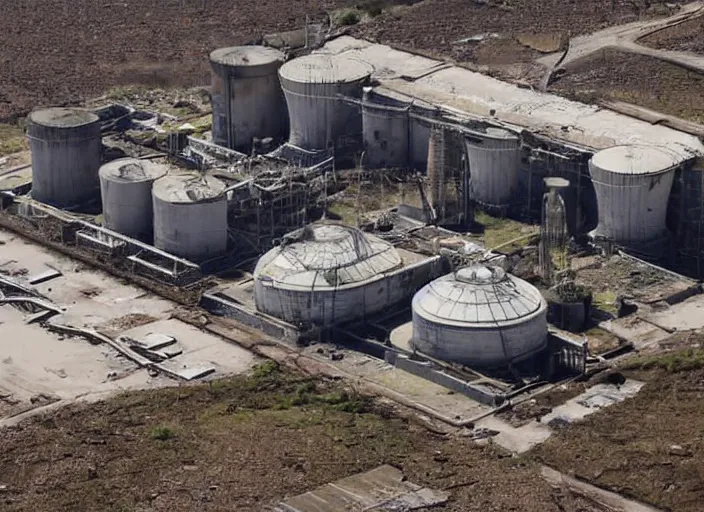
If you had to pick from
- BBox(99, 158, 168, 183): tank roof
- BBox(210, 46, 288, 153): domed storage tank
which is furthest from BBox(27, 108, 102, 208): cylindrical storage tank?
BBox(210, 46, 288, 153): domed storage tank

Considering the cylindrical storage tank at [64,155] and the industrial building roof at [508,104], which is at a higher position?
the industrial building roof at [508,104]

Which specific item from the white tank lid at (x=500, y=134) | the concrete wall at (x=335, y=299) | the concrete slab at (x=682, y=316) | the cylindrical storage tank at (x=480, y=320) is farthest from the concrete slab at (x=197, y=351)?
the white tank lid at (x=500, y=134)

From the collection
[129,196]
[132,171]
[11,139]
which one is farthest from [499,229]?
[11,139]

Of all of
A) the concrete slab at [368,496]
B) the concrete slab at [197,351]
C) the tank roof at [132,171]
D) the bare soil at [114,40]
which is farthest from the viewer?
the bare soil at [114,40]

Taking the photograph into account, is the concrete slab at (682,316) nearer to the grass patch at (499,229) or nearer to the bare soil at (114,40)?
the grass patch at (499,229)

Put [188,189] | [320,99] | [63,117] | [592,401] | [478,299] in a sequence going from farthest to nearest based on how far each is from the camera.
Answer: [320,99]
[63,117]
[188,189]
[478,299]
[592,401]

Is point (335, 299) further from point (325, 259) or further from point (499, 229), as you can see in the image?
point (499, 229)

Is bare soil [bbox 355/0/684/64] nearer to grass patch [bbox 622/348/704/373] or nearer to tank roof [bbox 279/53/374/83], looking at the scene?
tank roof [bbox 279/53/374/83]
